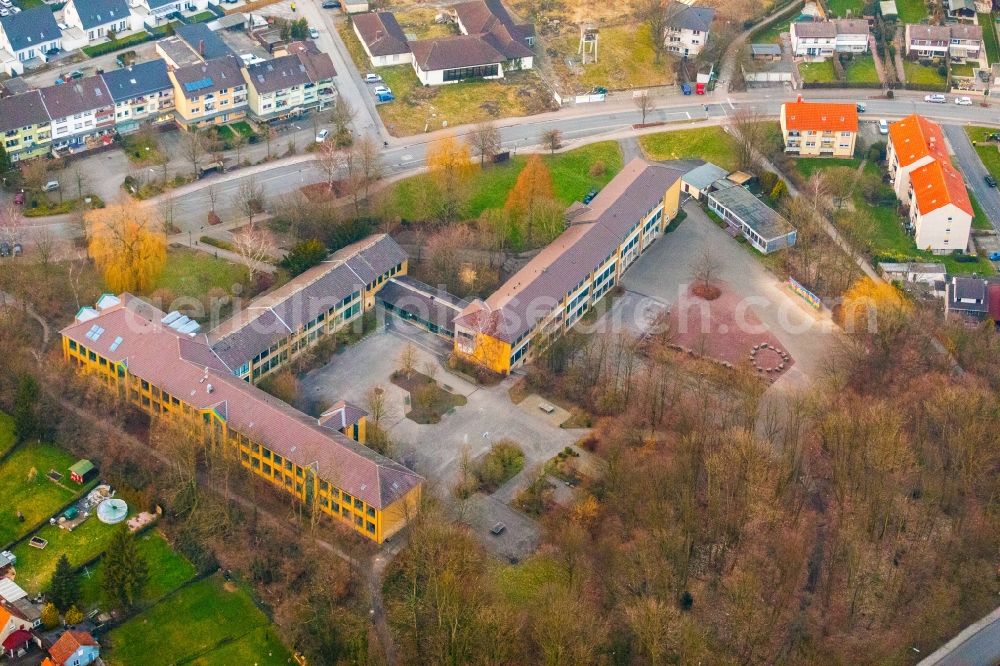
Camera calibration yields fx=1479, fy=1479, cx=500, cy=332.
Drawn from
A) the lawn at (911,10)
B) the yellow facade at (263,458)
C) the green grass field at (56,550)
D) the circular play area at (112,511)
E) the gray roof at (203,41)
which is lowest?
the green grass field at (56,550)

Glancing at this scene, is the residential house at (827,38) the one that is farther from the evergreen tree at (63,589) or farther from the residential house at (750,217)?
the evergreen tree at (63,589)

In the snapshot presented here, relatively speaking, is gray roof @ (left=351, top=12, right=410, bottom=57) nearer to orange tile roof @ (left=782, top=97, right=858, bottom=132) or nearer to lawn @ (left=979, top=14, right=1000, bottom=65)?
orange tile roof @ (left=782, top=97, right=858, bottom=132)

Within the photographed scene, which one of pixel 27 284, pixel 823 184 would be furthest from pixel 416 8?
pixel 27 284

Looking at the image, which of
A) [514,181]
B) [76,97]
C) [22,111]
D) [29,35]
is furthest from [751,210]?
[29,35]

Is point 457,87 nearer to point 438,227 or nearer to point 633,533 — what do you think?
point 438,227

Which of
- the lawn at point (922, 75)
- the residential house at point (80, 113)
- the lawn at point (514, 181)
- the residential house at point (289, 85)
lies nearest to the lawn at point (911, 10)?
the lawn at point (922, 75)
